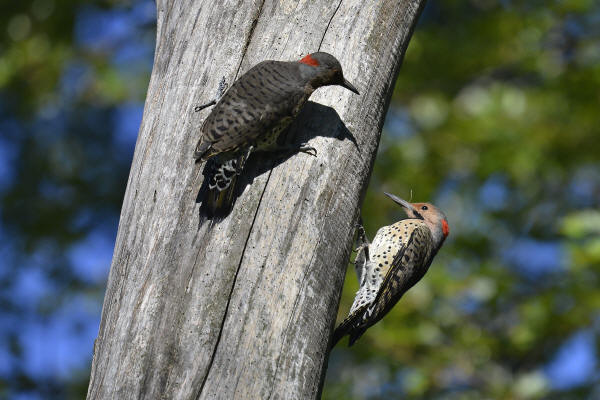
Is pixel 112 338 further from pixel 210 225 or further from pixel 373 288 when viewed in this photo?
pixel 373 288

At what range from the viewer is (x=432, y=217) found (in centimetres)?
508

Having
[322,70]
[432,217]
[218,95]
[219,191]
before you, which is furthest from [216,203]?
[432,217]

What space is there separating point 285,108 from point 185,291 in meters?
0.95

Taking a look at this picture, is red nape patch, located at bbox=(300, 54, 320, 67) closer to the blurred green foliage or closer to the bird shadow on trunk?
the bird shadow on trunk

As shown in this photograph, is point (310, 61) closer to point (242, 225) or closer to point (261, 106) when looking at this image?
point (261, 106)

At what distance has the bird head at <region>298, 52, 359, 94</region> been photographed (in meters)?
2.91

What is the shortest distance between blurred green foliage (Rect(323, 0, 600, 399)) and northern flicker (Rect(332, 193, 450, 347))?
113 centimetres

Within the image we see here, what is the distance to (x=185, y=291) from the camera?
8.37ft

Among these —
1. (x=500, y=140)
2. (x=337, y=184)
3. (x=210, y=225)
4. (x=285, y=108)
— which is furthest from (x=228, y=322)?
(x=500, y=140)

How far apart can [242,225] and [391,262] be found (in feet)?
6.94

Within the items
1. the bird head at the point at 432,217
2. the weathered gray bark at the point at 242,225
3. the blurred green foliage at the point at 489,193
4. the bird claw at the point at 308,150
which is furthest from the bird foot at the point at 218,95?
the blurred green foliage at the point at 489,193

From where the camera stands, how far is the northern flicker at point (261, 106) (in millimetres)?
2826

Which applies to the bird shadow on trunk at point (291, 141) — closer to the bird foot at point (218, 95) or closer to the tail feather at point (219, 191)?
the tail feather at point (219, 191)

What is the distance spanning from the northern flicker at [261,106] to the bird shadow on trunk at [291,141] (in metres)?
0.04
